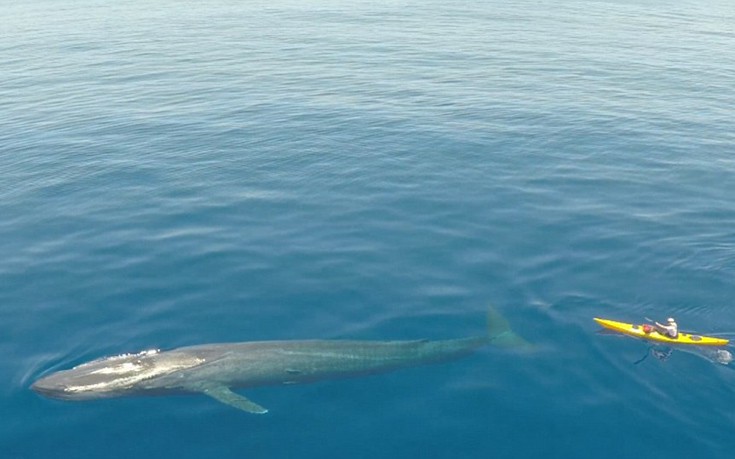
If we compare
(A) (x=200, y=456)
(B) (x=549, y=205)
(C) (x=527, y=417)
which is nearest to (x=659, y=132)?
(B) (x=549, y=205)

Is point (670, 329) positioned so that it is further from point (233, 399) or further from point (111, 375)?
point (111, 375)

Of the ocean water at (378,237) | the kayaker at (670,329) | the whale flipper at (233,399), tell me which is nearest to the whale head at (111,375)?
the ocean water at (378,237)

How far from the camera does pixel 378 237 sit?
36.2 m

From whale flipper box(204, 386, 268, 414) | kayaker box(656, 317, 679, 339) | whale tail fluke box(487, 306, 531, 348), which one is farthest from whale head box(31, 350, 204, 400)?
kayaker box(656, 317, 679, 339)

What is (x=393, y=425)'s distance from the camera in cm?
2339

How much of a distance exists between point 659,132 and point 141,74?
4695 cm

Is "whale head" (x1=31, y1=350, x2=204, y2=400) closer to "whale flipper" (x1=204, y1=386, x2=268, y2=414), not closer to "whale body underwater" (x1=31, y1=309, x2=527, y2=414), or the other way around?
"whale body underwater" (x1=31, y1=309, x2=527, y2=414)

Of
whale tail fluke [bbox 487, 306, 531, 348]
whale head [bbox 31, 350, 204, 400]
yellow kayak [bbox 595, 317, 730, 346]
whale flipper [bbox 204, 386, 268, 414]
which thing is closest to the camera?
whale flipper [bbox 204, 386, 268, 414]

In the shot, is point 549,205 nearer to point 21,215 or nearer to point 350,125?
point 350,125

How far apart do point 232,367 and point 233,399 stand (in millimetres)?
1316

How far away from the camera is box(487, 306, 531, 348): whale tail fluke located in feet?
88.9

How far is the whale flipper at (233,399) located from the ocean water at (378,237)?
22.0 inches

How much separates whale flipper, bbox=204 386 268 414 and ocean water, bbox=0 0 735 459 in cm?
56

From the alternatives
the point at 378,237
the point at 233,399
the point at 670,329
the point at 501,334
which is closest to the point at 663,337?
the point at 670,329
